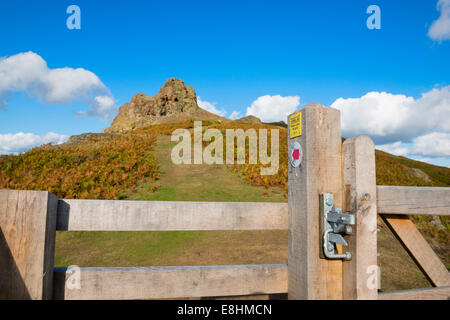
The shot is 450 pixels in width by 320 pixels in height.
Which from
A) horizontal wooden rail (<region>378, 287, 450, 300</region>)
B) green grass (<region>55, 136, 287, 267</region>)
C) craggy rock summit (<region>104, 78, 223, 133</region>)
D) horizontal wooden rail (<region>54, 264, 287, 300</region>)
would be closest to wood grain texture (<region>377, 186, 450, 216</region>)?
horizontal wooden rail (<region>378, 287, 450, 300</region>)

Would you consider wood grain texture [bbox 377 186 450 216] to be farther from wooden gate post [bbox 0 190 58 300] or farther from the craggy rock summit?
the craggy rock summit

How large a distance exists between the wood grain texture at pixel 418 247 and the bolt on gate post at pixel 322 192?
20.0 inches

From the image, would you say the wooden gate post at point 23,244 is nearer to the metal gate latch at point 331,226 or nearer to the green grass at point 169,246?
the metal gate latch at point 331,226

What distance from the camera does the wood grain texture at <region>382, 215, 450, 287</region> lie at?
2178 millimetres

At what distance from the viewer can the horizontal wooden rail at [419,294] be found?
1.96 meters

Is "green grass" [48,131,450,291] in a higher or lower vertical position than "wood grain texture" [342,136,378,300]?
lower

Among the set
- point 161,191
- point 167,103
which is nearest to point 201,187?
point 161,191

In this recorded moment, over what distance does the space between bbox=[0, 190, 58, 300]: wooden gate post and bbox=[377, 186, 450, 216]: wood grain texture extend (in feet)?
7.53

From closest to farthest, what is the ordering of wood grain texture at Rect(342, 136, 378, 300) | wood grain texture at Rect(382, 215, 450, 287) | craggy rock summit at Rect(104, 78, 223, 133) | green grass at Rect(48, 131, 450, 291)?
A: wood grain texture at Rect(342, 136, 378, 300), wood grain texture at Rect(382, 215, 450, 287), green grass at Rect(48, 131, 450, 291), craggy rock summit at Rect(104, 78, 223, 133)

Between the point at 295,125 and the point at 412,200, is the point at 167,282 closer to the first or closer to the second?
the point at 295,125
